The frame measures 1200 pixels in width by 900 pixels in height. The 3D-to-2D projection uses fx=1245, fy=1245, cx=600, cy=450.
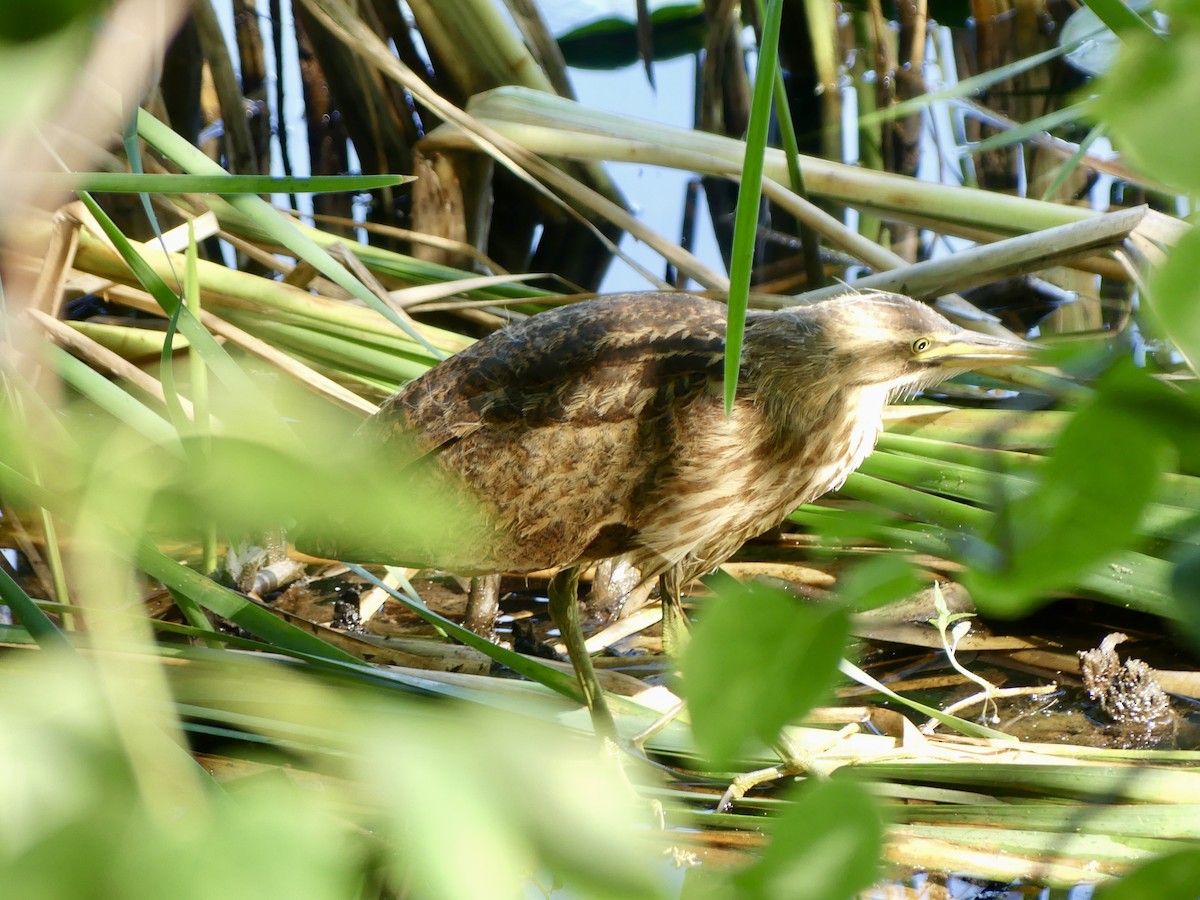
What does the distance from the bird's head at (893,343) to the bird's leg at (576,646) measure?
24.8 inches

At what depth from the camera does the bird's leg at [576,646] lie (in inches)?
82.8

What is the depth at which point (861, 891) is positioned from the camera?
10.0 inches

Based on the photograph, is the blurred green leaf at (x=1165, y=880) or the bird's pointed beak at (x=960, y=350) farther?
the bird's pointed beak at (x=960, y=350)

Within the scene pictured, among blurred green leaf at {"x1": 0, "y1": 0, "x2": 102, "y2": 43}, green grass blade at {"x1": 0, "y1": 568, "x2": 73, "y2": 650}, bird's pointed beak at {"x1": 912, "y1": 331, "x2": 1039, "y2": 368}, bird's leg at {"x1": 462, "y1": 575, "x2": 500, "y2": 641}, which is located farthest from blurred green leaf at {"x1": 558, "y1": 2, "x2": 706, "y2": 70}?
blurred green leaf at {"x1": 0, "y1": 0, "x2": 102, "y2": 43}

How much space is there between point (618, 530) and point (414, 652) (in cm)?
55

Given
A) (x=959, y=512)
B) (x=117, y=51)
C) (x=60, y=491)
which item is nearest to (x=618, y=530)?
(x=959, y=512)

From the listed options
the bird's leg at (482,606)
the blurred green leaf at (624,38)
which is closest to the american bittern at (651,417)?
the bird's leg at (482,606)

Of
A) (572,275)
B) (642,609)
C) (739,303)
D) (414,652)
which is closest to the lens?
(739,303)

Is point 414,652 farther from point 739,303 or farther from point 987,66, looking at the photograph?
point 987,66

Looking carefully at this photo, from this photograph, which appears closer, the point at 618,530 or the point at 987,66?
the point at 618,530

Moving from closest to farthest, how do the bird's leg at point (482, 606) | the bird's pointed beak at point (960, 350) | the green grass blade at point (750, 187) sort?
the green grass blade at point (750, 187)
the bird's pointed beak at point (960, 350)
the bird's leg at point (482, 606)

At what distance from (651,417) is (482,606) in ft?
2.62

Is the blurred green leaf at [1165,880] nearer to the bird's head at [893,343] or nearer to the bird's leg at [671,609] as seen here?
the bird's head at [893,343]

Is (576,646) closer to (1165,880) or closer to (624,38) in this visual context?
(1165,880)
